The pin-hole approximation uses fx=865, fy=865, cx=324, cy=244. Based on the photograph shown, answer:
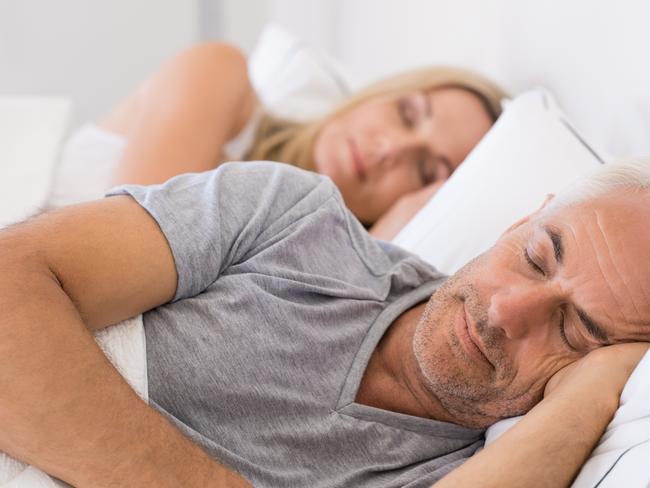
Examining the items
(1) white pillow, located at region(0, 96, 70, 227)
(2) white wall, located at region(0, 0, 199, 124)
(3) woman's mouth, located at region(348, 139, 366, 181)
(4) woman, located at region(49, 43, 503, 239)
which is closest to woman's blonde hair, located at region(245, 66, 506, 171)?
(4) woman, located at region(49, 43, 503, 239)

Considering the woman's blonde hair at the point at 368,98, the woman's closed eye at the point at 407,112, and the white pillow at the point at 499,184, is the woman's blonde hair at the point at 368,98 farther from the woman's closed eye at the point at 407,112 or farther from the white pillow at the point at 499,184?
the white pillow at the point at 499,184

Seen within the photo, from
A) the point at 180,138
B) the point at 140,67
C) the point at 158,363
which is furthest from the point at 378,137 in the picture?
the point at 140,67

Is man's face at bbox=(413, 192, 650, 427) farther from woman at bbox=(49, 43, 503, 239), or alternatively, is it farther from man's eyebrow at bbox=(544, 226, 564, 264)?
woman at bbox=(49, 43, 503, 239)

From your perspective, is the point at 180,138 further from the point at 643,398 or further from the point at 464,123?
the point at 643,398

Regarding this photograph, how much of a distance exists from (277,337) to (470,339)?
0.22 m

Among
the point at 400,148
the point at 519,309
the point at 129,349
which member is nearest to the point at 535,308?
the point at 519,309

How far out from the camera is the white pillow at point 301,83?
2.18 metres

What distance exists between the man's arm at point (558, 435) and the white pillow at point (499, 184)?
17.1 inches

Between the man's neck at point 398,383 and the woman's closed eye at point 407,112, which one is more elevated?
the woman's closed eye at point 407,112

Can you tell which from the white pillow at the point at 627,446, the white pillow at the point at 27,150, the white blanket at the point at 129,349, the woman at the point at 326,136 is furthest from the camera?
the woman at the point at 326,136

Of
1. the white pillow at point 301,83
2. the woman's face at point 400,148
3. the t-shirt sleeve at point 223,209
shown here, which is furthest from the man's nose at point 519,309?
the white pillow at point 301,83

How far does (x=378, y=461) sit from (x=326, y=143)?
3.32 feet

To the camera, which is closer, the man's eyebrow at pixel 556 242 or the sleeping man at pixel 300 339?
the sleeping man at pixel 300 339

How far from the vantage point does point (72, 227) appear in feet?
2.80
